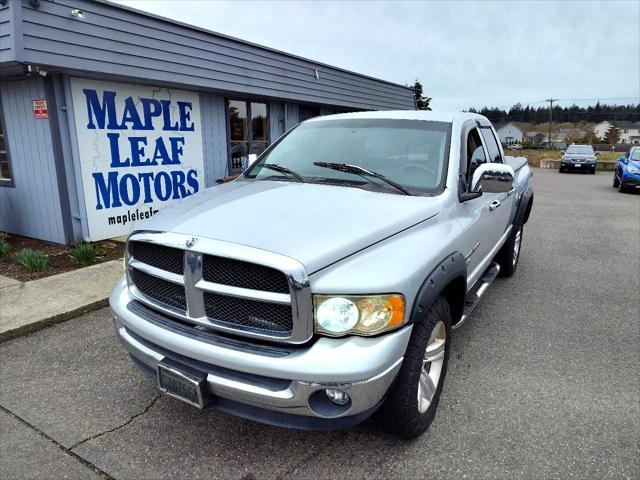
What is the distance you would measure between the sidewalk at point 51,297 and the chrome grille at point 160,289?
6.97ft

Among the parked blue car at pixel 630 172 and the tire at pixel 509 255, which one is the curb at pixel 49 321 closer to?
the tire at pixel 509 255

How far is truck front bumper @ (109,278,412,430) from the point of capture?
1961 mm

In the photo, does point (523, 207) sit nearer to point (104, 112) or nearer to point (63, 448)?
point (63, 448)

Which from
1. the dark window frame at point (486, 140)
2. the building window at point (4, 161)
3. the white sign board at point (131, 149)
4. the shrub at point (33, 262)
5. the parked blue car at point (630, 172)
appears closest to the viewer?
the dark window frame at point (486, 140)

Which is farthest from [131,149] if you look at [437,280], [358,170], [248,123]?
[437,280]

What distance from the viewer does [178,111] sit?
27.4 ft

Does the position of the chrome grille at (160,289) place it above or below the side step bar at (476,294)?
above

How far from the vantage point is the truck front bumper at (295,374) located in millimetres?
1961

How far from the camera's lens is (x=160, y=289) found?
248 centimetres

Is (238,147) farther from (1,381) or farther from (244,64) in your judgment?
(1,381)

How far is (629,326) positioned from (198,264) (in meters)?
4.10

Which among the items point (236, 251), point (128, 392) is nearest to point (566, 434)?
point (236, 251)

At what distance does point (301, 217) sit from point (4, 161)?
23.7ft

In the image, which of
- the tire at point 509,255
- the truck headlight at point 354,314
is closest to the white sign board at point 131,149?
the tire at point 509,255
